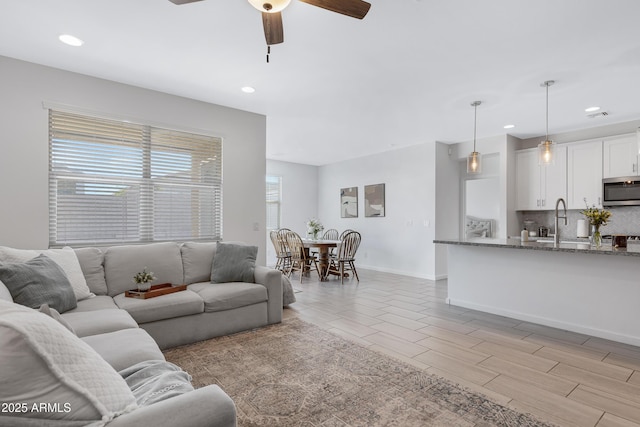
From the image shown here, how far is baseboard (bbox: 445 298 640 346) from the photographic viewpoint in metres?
3.11

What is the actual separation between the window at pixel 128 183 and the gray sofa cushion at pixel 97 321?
1.44 metres

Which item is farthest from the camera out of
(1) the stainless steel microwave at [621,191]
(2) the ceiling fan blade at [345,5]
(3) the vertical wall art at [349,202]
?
(3) the vertical wall art at [349,202]

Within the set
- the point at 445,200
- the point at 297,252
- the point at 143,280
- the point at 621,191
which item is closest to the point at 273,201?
the point at 297,252

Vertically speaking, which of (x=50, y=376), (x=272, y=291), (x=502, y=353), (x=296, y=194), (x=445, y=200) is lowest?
(x=502, y=353)

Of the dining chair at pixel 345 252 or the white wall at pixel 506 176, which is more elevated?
the white wall at pixel 506 176

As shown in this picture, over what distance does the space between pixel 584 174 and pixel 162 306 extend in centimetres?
612

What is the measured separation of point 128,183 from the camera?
12.4ft

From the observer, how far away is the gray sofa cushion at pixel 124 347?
1649 mm

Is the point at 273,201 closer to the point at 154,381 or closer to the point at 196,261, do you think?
the point at 196,261

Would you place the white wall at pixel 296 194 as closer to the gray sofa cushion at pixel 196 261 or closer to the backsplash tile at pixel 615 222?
the gray sofa cushion at pixel 196 261

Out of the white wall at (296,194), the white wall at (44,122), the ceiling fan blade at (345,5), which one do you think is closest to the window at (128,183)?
the white wall at (44,122)

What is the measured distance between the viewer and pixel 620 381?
94.1 inches

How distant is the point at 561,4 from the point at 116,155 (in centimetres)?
429

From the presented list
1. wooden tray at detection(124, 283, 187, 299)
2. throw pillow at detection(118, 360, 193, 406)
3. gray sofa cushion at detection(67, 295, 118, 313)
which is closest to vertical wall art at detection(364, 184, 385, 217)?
wooden tray at detection(124, 283, 187, 299)
